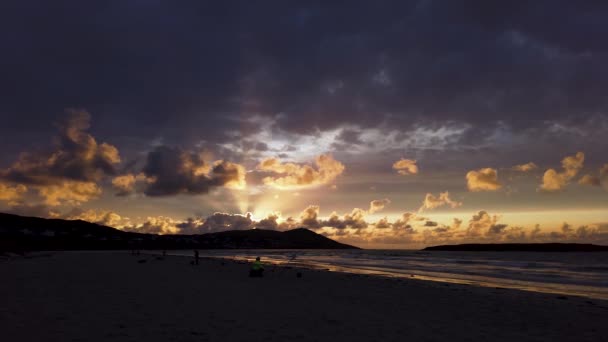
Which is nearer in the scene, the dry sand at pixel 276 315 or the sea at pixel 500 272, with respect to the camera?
the dry sand at pixel 276 315

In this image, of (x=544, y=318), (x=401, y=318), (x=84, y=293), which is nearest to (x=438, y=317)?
(x=401, y=318)

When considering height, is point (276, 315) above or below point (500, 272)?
above

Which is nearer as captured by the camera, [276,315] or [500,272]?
[276,315]

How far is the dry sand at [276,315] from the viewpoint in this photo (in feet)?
40.1

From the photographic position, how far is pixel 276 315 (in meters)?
16.0

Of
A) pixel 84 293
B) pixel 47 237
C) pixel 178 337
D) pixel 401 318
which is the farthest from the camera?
pixel 47 237

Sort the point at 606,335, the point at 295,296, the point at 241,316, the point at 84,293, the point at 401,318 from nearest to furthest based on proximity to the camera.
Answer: the point at 606,335, the point at 241,316, the point at 401,318, the point at 84,293, the point at 295,296

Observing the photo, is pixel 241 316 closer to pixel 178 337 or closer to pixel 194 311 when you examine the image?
pixel 194 311

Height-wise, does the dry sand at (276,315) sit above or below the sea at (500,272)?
above

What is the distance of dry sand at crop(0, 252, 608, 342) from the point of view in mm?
12234

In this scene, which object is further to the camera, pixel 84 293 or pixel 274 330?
pixel 84 293

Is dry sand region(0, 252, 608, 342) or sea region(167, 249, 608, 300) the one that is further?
sea region(167, 249, 608, 300)

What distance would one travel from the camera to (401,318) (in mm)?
16422

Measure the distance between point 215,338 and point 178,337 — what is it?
104 cm
